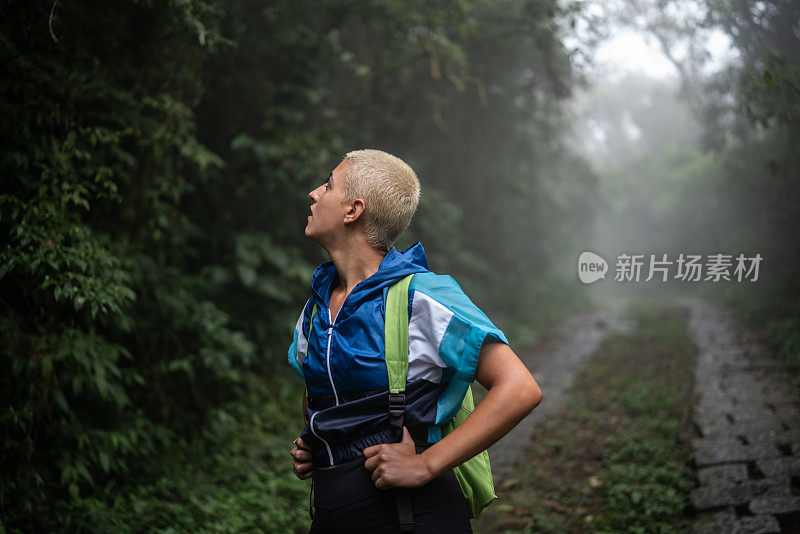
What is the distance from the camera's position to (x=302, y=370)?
1789 millimetres

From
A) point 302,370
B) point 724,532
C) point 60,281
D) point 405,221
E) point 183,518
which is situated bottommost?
point 724,532

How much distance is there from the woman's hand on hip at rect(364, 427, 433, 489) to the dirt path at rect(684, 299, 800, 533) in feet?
9.20

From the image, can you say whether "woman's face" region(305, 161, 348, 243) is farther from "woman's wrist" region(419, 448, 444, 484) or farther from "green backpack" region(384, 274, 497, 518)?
"woman's wrist" region(419, 448, 444, 484)

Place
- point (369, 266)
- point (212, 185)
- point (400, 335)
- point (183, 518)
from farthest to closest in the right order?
point (212, 185)
point (183, 518)
point (369, 266)
point (400, 335)

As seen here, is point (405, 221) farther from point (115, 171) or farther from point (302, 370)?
point (115, 171)

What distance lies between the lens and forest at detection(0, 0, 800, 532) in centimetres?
341

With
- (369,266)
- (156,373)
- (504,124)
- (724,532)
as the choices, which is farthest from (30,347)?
(504,124)

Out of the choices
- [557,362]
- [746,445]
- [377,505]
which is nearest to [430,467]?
[377,505]

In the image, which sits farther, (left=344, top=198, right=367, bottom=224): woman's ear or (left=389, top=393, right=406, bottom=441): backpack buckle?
(left=344, top=198, right=367, bottom=224): woman's ear

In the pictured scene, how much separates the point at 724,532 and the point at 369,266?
116 inches

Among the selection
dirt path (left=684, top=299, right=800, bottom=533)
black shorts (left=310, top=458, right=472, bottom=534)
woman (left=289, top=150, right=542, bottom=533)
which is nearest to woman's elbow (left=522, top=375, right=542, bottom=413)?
woman (left=289, top=150, right=542, bottom=533)

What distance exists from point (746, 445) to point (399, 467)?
4058mm

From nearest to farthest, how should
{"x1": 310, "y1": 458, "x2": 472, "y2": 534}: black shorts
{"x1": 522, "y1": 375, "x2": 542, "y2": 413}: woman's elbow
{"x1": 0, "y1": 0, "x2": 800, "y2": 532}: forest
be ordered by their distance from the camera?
1. {"x1": 522, "y1": 375, "x2": 542, "y2": 413}: woman's elbow
2. {"x1": 310, "y1": 458, "x2": 472, "y2": 534}: black shorts
3. {"x1": 0, "y1": 0, "x2": 800, "y2": 532}: forest

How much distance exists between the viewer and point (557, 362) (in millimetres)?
8836
